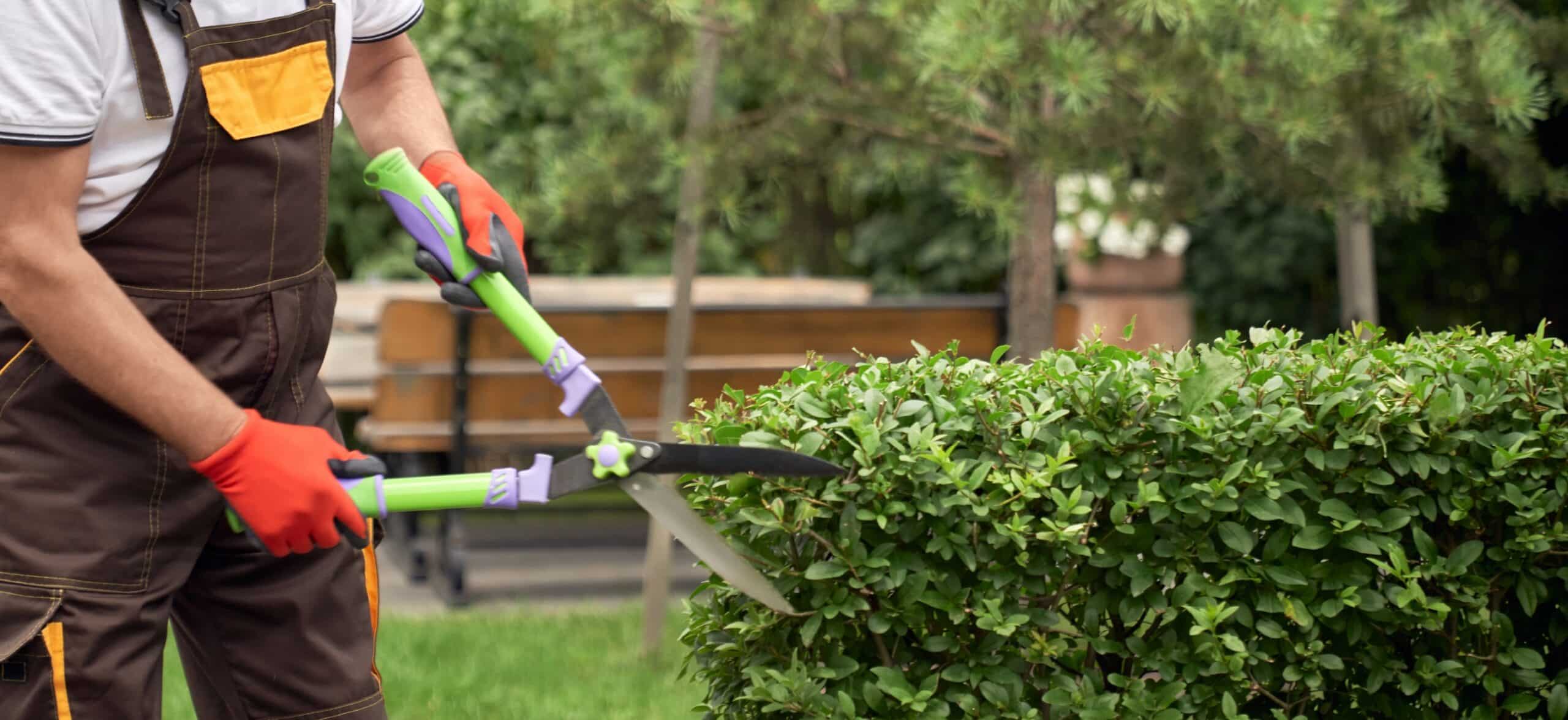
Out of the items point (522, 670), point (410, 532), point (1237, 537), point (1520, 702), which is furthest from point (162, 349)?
point (410, 532)

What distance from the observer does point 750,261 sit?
11148 millimetres

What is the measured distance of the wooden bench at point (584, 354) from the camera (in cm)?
596

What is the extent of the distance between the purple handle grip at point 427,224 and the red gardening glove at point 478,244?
0.04ft

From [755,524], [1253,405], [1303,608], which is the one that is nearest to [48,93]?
[755,524]

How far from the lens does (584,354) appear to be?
241 inches

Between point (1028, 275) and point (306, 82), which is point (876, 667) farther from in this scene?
point (1028, 275)

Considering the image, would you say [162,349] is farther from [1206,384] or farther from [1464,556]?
[1464,556]

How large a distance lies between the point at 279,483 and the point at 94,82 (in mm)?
493

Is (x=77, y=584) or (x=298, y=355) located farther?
(x=298, y=355)

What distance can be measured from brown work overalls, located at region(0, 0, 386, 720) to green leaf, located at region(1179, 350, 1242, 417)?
1.22 m

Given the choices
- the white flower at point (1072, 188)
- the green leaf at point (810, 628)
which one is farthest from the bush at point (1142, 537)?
the white flower at point (1072, 188)

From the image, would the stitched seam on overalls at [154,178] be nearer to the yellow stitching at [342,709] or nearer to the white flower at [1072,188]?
the yellow stitching at [342,709]

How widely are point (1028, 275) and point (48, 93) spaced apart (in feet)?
11.1

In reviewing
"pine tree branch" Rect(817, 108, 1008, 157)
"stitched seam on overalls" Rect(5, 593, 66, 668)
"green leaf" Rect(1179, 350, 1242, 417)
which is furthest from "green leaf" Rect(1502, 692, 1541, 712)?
"pine tree branch" Rect(817, 108, 1008, 157)
